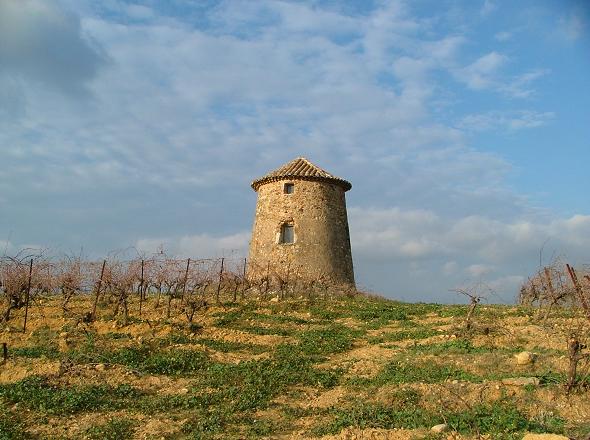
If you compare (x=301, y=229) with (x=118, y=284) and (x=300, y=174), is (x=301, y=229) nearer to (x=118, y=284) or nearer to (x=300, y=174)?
A: (x=300, y=174)

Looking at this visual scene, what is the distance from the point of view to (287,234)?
26906 millimetres

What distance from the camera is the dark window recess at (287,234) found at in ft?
87.6

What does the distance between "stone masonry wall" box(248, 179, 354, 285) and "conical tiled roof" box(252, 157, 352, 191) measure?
267 millimetres

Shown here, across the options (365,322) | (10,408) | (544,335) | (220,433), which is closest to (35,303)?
(10,408)

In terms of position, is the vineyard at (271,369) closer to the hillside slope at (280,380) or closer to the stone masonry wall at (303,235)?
the hillside slope at (280,380)

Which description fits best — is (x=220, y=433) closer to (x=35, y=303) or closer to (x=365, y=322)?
(x=365, y=322)

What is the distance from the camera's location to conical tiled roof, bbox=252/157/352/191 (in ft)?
88.1

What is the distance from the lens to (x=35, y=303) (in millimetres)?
18438

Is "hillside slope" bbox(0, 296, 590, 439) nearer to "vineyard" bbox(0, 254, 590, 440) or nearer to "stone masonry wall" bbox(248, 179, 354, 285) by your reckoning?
"vineyard" bbox(0, 254, 590, 440)

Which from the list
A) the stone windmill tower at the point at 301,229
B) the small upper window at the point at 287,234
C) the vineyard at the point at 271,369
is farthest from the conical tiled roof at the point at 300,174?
the vineyard at the point at 271,369

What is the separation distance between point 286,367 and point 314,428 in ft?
10.7

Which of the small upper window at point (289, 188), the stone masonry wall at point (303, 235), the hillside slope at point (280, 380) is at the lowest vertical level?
the hillside slope at point (280, 380)

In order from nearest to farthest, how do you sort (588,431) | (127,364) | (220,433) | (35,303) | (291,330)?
(588,431) → (220,433) → (127,364) → (291,330) → (35,303)

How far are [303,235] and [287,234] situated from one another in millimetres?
1019
